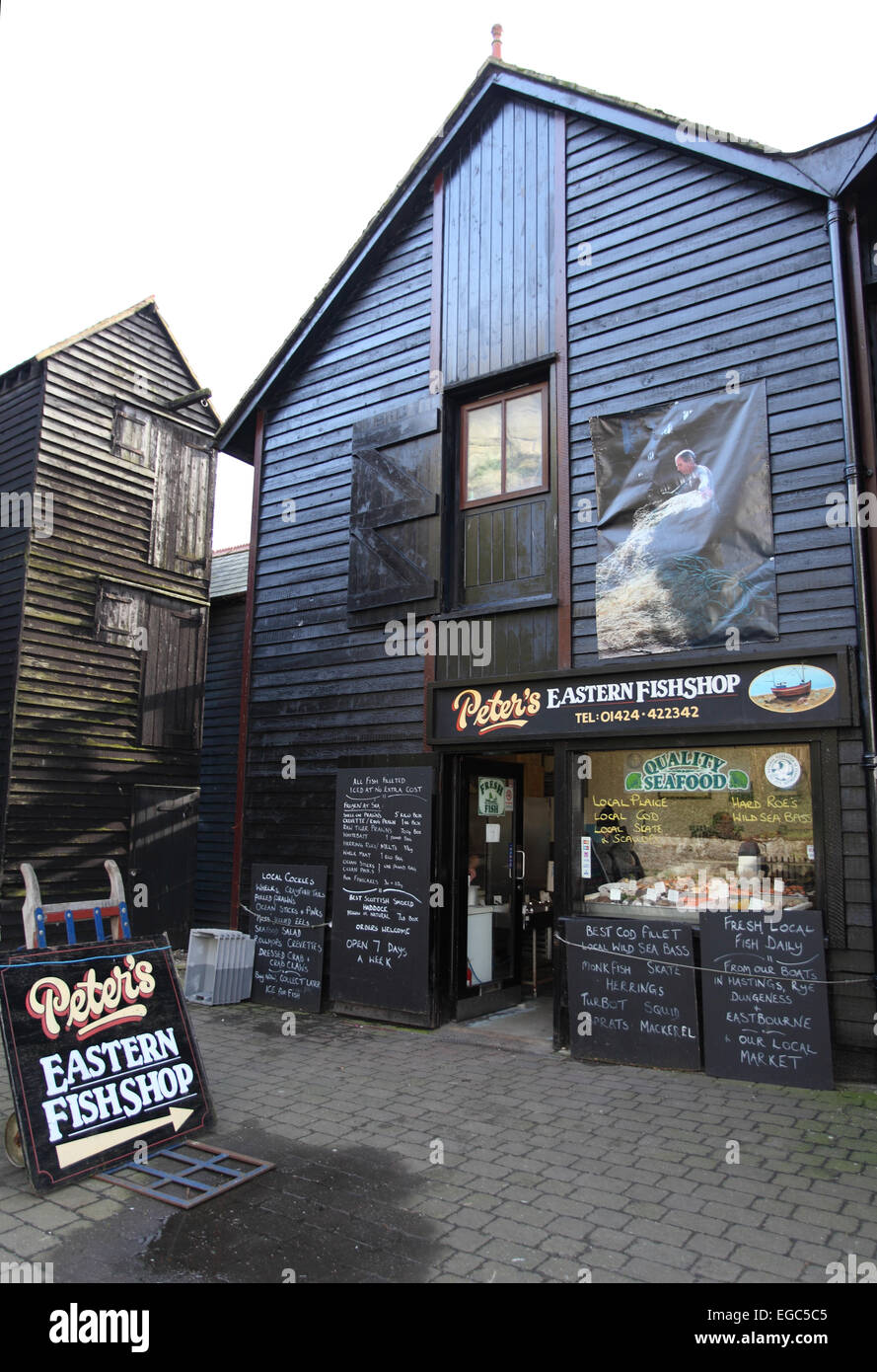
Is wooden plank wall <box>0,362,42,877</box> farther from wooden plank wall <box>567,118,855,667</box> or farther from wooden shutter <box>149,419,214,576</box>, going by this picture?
wooden plank wall <box>567,118,855,667</box>

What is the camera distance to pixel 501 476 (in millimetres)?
8180

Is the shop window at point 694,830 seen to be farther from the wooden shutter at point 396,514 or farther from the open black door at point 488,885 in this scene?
the wooden shutter at point 396,514

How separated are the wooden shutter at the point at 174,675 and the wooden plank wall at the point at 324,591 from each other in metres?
3.88

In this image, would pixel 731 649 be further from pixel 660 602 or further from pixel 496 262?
pixel 496 262

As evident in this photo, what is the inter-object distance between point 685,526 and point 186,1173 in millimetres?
5494

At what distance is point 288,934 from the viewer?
8625 millimetres

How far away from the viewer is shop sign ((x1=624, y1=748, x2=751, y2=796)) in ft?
21.8

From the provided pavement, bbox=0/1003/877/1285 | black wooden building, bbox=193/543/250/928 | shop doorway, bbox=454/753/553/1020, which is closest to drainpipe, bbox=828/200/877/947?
pavement, bbox=0/1003/877/1285

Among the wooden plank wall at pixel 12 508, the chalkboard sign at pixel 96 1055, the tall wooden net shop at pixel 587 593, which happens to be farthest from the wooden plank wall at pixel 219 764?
the chalkboard sign at pixel 96 1055

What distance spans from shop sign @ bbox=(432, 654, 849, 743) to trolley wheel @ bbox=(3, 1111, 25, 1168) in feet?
14.5

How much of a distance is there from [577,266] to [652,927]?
573cm

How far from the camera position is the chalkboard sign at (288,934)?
8.41m

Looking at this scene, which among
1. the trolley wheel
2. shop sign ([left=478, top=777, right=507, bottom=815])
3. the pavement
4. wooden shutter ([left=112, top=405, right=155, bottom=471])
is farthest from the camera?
wooden shutter ([left=112, top=405, right=155, bottom=471])

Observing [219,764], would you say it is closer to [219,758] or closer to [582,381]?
[219,758]
